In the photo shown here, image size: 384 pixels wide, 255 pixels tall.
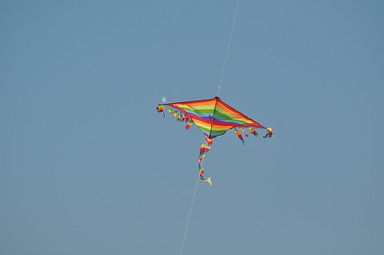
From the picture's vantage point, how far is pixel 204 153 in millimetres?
12242

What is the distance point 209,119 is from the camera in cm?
1226

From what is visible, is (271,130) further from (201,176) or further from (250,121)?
(201,176)

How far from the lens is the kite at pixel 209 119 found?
11.9 meters

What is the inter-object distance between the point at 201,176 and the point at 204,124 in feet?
4.43

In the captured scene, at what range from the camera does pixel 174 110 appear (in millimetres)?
12477

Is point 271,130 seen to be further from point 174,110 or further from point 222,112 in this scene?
point 174,110

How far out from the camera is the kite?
39.1 ft

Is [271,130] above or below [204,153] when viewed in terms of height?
above

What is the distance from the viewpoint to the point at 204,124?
41.0 ft

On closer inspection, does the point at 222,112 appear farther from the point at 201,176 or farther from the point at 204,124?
the point at 201,176

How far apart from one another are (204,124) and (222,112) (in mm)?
731

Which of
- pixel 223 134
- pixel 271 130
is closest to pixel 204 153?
pixel 223 134

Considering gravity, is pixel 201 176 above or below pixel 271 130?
below

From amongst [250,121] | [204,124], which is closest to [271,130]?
[250,121]
